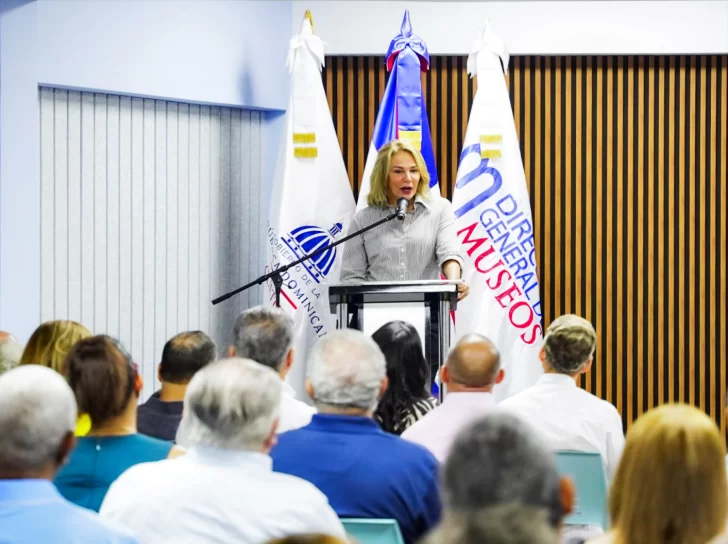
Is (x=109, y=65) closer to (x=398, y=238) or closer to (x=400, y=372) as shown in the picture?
(x=398, y=238)

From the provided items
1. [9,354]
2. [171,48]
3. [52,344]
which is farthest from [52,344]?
[171,48]

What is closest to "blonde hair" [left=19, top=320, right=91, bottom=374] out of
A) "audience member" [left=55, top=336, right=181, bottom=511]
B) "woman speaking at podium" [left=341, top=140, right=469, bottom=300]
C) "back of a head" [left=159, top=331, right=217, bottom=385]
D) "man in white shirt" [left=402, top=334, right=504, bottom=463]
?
"back of a head" [left=159, top=331, right=217, bottom=385]

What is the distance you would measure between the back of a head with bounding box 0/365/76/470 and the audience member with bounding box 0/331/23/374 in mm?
1602

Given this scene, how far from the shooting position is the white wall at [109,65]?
224 inches

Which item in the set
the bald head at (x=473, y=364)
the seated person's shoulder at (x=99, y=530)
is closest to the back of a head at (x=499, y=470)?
the seated person's shoulder at (x=99, y=530)

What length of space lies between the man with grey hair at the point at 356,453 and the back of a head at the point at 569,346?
1.31 m

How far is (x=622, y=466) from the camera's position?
1934 millimetres

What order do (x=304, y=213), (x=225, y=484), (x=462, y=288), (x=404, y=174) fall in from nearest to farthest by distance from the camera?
1. (x=225, y=484)
2. (x=462, y=288)
3. (x=404, y=174)
4. (x=304, y=213)

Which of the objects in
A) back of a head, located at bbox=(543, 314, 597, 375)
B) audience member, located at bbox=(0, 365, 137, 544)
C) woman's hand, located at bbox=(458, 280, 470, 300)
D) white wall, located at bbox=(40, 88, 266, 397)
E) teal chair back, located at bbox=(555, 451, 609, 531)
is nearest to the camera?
→ audience member, located at bbox=(0, 365, 137, 544)

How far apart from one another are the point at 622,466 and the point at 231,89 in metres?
5.38

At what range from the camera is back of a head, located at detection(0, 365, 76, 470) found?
7.02 feet

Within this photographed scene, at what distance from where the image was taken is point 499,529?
44.6 inches

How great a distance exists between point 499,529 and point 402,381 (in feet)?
8.69

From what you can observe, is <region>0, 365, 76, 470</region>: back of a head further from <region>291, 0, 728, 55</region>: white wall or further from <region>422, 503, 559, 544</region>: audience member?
<region>291, 0, 728, 55</region>: white wall
